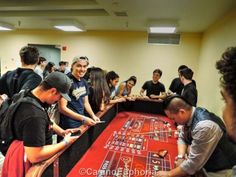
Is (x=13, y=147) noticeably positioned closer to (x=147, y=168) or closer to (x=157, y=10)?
(x=147, y=168)

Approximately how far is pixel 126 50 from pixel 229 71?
547 centimetres

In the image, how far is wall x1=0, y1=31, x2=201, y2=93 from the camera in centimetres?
567

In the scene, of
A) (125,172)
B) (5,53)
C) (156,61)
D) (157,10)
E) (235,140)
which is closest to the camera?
(235,140)

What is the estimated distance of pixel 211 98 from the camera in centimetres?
380

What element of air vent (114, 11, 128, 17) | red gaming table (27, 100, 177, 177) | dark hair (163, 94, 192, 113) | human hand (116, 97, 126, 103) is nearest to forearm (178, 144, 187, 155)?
red gaming table (27, 100, 177, 177)

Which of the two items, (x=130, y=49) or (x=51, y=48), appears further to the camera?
(x=51, y=48)

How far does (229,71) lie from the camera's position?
2.11ft

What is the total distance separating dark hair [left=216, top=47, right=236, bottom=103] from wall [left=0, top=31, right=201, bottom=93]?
5265 millimetres

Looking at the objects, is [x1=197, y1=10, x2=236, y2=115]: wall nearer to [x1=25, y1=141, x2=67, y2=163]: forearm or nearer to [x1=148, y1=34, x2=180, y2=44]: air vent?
[x1=148, y1=34, x2=180, y2=44]: air vent

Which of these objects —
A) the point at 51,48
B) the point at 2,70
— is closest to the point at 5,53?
the point at 2,70

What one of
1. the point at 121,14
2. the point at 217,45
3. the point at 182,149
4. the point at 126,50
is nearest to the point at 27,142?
the point at 182,149

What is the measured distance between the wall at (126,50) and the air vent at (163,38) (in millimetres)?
114

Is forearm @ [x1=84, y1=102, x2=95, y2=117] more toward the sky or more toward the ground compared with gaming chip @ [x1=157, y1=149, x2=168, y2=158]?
more toward the sky

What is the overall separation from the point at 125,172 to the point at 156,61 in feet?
15.5
